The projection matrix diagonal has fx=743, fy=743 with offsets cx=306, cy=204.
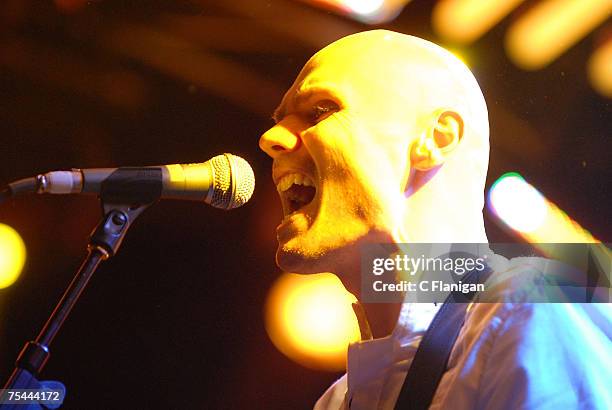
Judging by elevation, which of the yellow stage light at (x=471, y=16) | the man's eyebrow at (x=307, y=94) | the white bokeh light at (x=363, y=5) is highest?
the yellow stage light at (x=471, y=16)

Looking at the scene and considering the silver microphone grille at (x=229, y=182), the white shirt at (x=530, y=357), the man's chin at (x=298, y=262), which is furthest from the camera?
the man's chin at (x=298, y=262)

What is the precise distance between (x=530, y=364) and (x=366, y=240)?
57 cm

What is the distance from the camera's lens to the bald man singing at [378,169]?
1657mm

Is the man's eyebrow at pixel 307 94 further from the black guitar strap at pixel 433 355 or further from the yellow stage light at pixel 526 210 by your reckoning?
the yellow stage light at pixel 526 210

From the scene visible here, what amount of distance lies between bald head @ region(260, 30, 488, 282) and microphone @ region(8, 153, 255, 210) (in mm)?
206

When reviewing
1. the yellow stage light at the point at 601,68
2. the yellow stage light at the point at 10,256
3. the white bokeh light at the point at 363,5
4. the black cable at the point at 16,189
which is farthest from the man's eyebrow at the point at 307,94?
the yellow stage light at the point at 10,256

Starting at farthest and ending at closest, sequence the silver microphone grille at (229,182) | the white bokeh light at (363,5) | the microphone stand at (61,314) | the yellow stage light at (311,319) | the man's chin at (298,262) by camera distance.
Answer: the yellow stage light at (311,319)
the white bokeh light at (363,5)
the man's chin at (298,262)
the silver microphone grille at (229,182)
the microphone stand at (61,314)

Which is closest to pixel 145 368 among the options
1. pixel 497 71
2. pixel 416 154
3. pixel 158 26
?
pixel 158 26

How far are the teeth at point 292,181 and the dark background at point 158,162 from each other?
966 millimetres

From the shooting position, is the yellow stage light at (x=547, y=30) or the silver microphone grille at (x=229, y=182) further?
the yellow stage light at (x=547, y=30)

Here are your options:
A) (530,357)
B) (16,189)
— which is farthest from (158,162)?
(530,357)

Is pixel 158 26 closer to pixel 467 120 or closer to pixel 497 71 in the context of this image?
pixel 497 71

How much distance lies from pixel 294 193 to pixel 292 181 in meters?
0.04

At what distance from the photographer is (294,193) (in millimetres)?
1867
